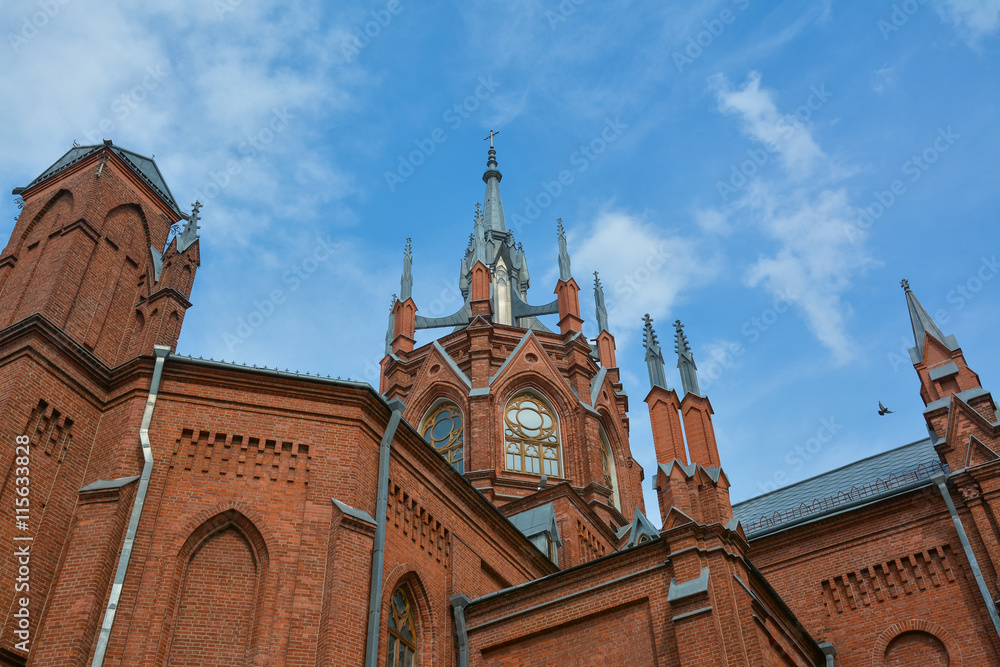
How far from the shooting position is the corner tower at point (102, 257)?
1830 centimetres

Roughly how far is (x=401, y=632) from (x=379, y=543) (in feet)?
7.17

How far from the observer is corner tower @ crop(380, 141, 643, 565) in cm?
2898

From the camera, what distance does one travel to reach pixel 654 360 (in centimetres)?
1961

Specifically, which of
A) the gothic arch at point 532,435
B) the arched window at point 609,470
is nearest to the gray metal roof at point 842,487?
the arched window at point 609,470

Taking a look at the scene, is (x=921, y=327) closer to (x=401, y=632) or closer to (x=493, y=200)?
(x=401, y=632)

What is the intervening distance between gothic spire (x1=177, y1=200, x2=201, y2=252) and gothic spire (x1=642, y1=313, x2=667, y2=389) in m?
10.5

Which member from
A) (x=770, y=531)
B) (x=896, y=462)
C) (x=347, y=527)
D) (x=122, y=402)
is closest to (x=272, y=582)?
(x=347, y=527)

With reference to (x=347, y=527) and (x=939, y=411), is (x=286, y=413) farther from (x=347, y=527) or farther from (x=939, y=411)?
(x=939, y=411)

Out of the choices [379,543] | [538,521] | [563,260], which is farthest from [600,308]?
[379,543]

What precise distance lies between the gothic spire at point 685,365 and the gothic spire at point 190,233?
36.6ft

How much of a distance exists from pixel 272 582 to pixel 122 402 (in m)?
4.48

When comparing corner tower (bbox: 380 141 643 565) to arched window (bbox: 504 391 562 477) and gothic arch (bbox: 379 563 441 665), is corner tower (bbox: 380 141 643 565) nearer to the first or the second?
arched window (bbox: 504 391 562 477)

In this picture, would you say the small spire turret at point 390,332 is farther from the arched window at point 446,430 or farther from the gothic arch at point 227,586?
the gothic arch at point 227,586

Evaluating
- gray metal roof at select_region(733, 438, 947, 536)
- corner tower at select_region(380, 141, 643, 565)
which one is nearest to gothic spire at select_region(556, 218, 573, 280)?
corner tower at select_region(380, 141, 643, 565)
